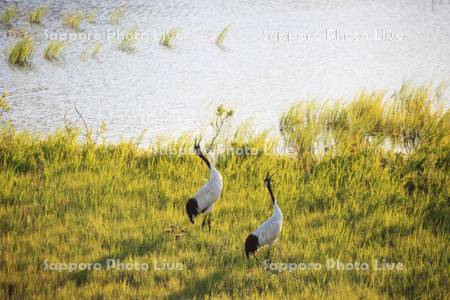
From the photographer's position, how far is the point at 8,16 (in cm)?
1742

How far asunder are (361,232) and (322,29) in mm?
12475

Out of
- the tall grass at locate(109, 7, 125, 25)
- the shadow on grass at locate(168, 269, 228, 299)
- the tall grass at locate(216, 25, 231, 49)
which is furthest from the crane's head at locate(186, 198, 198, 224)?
the tall grass at locate(109, 7, 125, 25)

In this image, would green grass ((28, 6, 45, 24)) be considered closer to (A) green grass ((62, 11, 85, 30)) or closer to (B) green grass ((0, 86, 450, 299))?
(A) green grass ((62, 11, 85, 30))

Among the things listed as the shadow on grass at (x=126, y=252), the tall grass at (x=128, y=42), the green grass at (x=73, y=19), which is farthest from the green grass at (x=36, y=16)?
the shadow on grass at (x=126, y=252)

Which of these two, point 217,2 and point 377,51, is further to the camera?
point 217,2

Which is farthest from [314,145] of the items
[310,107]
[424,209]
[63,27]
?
[63,27]

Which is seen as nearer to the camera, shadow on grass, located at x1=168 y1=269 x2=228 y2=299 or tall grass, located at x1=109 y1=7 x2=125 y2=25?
shadow on grass, located at x1=168 y1=269 x2=228 y2=299

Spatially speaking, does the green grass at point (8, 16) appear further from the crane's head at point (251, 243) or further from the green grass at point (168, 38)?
the crane's head at point (251, 243)

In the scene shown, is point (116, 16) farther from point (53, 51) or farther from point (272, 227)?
point (272, 227)

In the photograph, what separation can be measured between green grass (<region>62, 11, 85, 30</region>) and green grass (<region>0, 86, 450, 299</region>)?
8950mm

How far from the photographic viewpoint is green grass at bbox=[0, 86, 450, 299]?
5.36 m

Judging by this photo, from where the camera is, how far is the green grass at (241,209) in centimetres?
536

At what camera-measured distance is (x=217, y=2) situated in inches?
868

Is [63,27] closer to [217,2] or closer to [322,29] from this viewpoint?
[217,2]
